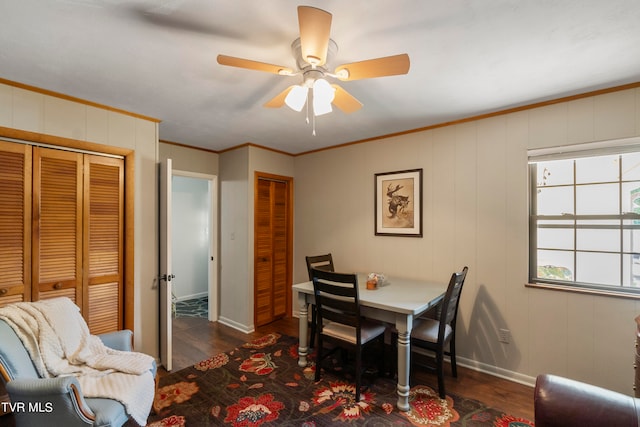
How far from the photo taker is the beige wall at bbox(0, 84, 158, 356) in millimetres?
2264

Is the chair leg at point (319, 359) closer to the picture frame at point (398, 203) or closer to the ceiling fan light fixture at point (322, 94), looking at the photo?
the picture frame at point (398, 203)

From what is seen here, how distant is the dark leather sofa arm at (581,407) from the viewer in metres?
1.08

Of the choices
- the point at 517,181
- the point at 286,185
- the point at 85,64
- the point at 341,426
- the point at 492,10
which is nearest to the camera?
the point at 492,10

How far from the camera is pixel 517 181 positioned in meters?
2.55

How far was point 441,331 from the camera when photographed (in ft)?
7.45

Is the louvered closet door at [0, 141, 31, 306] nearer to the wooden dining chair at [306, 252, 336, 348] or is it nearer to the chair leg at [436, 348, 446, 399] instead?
the wooden dining chair at [306, 252, 336, 348]

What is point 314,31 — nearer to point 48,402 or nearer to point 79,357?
point 48,402

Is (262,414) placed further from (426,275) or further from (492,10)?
A: (492,10)

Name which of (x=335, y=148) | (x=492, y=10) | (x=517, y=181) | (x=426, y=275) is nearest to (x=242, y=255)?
(x=335, y=148)

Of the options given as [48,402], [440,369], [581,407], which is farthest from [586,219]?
[48,402]

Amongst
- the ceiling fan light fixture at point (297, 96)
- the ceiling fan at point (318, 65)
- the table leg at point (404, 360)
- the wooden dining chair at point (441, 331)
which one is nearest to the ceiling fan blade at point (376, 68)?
the ceiling fan at point (318, 65)

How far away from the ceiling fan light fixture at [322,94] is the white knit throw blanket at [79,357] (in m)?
1.98

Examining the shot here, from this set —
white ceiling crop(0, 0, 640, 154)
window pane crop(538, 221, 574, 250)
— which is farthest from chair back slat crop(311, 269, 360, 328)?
window pane crop(538, 221, 574, 250)

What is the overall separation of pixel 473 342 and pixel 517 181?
1.56 m
